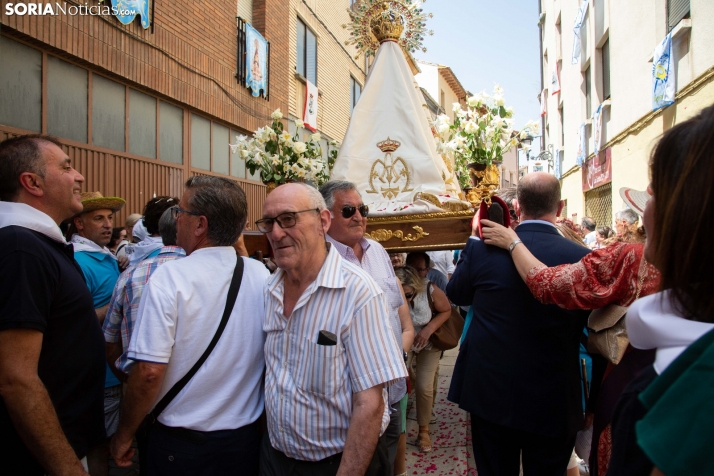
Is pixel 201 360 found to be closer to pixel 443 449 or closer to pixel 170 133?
pixel 443 449

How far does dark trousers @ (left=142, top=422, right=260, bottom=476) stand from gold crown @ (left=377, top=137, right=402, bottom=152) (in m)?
2.71

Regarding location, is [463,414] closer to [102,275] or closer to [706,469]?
[102,275]

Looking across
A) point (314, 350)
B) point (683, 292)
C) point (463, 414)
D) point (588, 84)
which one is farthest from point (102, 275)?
point (588, 84)

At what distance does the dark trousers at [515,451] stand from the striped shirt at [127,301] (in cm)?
194

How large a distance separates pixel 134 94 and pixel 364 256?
610cm

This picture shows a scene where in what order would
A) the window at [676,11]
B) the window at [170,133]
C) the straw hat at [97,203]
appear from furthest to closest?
the window at [676,11] → the window at [170,133] → the straw hat at [97,203]

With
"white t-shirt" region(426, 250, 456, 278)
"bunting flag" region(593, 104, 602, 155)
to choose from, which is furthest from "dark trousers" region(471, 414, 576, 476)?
"bunting flag" region(593, 104, 602, 155)

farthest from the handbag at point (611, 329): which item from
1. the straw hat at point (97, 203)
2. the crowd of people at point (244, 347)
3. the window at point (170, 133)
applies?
the window at point (170, 133)

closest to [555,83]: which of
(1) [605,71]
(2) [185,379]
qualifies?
(1) [605,71]

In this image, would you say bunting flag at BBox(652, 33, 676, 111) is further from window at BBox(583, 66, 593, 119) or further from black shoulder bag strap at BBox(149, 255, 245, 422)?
black shoulder bag strap at BBox(149, 255, 245, 422)

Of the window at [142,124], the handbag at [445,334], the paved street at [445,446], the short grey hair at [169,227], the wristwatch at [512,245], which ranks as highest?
the window at [142,124]

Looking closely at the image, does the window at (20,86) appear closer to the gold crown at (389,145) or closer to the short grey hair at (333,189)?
the gold crown at (389,145)

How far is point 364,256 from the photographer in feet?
10.5

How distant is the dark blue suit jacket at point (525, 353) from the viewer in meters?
2.66
